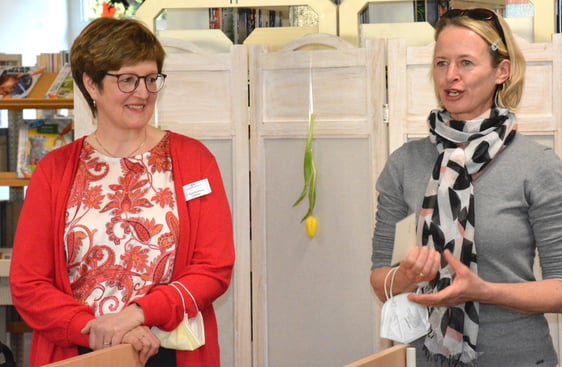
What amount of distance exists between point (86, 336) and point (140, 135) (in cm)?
52

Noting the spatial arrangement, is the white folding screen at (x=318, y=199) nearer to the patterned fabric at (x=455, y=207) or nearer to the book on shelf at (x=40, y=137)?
the patterned fabric at (x=455, y=207)

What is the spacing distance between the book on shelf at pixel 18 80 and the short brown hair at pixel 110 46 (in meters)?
2.40

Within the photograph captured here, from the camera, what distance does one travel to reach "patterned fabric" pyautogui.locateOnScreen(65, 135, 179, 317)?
6.68 ft

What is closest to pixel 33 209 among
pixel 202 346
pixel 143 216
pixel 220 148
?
pixel 143 216

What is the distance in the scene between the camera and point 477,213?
5.95 ft

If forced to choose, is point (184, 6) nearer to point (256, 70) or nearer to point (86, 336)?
point (256, 70)

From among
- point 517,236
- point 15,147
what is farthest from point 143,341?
point 15,147

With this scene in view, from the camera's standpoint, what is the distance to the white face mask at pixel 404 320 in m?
1.77

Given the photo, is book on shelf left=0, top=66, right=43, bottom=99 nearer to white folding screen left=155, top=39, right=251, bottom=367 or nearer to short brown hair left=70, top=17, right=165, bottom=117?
white folding screen left=155, top=39, right=251, bottom=367

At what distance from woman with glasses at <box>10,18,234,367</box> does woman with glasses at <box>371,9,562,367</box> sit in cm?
45

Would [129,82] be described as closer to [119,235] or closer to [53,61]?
[119,235]

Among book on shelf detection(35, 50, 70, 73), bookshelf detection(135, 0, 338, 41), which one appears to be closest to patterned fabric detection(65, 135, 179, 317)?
bookshelf detection(135, 0, 338, 41)

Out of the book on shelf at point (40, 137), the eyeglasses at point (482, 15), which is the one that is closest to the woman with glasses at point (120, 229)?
the eyeglasses at point (482, 15)

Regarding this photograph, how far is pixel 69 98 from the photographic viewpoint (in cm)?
432
